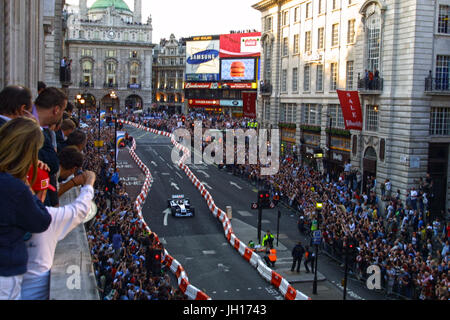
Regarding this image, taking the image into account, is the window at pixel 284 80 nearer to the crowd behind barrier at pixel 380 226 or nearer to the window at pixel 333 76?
the window at pixel 333 76

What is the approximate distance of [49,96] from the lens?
243 inches

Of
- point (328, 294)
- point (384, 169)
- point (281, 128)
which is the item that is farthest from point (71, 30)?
point (328, 294)

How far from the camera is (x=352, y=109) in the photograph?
129 ft

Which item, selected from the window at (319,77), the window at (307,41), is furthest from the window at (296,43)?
the window at (319,77)

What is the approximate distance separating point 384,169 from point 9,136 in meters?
34.7

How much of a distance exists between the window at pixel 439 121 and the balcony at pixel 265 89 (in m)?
Result: 26.2

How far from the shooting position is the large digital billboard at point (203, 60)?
109m

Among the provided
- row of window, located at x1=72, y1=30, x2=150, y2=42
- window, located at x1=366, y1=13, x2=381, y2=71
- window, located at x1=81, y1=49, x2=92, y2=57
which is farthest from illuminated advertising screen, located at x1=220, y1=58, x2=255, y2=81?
window, located at x1=366, y1=13, x2=381, y2=71

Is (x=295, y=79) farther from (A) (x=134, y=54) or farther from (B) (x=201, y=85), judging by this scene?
(A) (x=134, y=54)

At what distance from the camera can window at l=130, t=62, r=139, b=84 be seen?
128m

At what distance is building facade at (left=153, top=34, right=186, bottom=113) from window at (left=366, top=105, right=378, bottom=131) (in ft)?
313

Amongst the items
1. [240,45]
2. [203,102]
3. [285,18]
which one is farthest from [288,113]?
[203,102]

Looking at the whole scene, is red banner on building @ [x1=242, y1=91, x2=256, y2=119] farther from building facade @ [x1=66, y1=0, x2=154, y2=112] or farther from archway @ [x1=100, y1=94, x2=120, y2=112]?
archway @ [x1=100, y1=94, x2=120, y2=112]
